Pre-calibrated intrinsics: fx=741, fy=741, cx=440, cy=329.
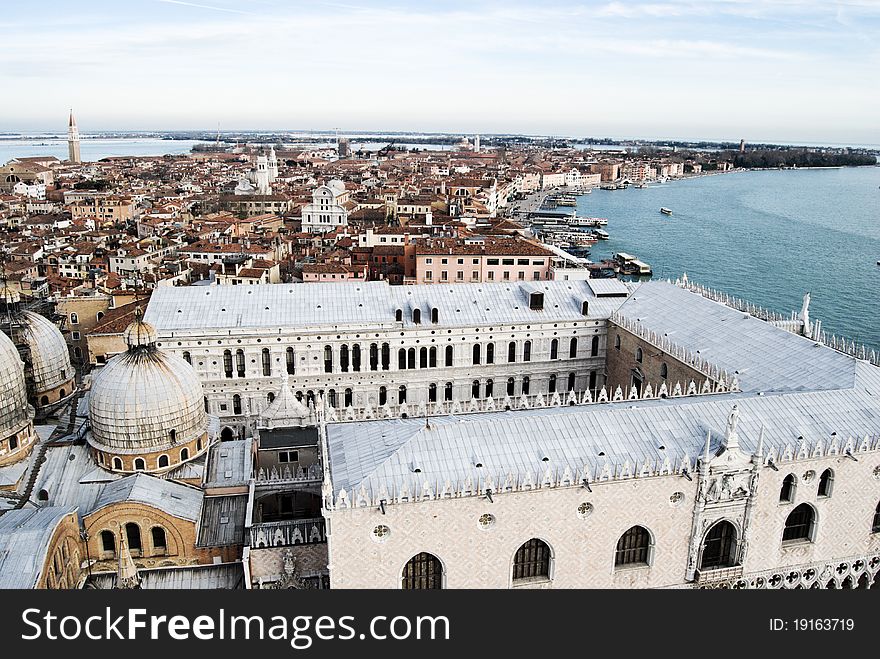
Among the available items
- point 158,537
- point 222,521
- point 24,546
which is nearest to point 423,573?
point 222,521

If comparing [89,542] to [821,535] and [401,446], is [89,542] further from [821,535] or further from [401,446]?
[821,535]

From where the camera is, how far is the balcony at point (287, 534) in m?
20.0

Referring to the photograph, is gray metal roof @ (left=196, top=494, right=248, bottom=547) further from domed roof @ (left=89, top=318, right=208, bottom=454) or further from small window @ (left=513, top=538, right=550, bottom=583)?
small window @ (left=513, top=538, right=550, bottom=583)

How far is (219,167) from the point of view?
7657 inches

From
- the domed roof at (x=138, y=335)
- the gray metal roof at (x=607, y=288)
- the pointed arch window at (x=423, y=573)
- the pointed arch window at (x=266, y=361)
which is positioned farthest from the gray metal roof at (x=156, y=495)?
the gray metal roof at (x=607, y=288)

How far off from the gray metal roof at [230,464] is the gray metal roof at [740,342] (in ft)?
55.4

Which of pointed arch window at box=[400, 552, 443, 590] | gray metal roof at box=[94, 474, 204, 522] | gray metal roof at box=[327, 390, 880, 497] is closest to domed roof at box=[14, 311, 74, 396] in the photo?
gray metal roof at box=[94, 474, 204, 522]

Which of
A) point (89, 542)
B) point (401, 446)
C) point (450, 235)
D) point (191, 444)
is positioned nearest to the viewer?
point (401, 446)

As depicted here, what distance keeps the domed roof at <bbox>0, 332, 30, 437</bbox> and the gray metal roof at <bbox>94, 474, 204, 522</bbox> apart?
3.43 meters

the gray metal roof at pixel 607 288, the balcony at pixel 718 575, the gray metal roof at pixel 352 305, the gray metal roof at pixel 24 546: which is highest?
the gray metal roof at pixel 607 288

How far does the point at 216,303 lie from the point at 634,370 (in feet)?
60.5

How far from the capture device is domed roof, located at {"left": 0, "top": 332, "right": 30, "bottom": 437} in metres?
21.9

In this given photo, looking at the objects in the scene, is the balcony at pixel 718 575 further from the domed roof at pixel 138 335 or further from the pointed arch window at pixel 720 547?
the domed roof at pixel 138 335
